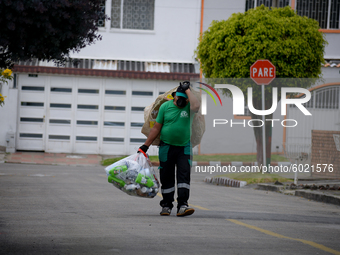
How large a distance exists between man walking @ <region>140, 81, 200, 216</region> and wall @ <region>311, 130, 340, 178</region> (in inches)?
263

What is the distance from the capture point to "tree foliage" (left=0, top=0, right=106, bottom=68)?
589cm

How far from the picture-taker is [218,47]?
50.0ft

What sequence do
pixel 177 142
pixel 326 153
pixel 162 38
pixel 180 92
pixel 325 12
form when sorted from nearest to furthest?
pixel 180 92
pixel 177 142
pixel 326 153
pixel 162 38
pixel 325 12

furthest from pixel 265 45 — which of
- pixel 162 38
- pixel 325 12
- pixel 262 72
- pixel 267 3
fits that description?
pixel 325 12

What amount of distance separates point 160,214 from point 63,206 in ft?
5.93

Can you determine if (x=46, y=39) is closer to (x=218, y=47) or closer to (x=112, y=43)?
(x=218, y=47)

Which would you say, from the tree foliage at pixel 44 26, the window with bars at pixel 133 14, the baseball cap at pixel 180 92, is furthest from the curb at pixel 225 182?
the window with bars at pixel 133 14

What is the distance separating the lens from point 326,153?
43.7 ft

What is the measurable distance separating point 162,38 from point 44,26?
16.6 metres

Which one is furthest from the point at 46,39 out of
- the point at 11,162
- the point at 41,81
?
the point at 41,81

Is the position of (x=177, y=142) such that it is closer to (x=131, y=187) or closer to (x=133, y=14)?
→ (x=131, y=187)

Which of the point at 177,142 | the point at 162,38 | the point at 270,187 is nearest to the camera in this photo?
the point at 177,142

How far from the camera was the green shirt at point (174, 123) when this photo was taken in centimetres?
747

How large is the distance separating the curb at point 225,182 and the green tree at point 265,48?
0.96 m
